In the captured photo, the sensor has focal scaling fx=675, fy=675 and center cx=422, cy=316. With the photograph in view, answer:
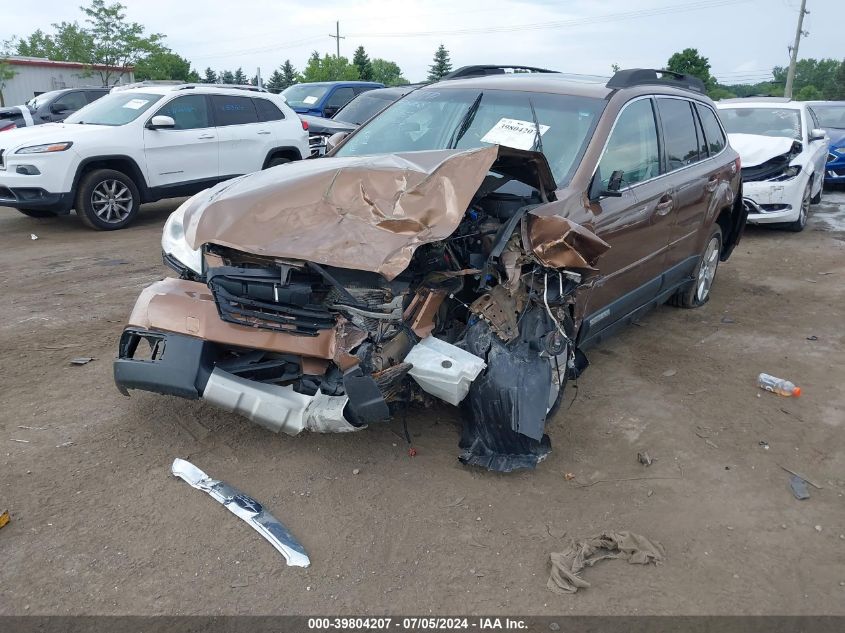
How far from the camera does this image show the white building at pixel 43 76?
36.6 meters

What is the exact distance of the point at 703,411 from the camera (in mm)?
4227

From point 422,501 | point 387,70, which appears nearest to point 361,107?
point 422,501

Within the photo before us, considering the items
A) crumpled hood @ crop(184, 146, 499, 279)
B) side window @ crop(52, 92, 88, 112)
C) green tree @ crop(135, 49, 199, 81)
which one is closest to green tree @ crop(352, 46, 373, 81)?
green tree @ crop(135, 49, 199, 81)

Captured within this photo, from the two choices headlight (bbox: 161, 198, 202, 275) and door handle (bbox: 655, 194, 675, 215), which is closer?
headlight (bbox: 161, 198, 202, 275)

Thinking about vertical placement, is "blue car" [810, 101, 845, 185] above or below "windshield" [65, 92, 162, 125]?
below

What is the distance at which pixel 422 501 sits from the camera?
3.18 metres

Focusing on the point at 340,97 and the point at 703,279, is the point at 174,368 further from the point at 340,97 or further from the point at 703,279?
the point at 340,97

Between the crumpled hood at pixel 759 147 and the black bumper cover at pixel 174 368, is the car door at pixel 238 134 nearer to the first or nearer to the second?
the crumpled hood at pixel 759 147

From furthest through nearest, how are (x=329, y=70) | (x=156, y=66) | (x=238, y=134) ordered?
(x=329, y=70) → (x=156, y=66) → (x=238, y=134)

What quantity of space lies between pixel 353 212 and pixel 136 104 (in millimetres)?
7284

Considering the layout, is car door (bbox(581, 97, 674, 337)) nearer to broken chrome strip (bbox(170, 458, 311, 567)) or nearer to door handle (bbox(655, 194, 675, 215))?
door handle (bbox(655, 194, 675, 215))

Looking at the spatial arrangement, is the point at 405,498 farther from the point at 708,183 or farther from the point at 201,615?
the point at 708,183

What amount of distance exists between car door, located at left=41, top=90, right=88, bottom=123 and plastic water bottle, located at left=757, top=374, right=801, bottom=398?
1529 centimetres

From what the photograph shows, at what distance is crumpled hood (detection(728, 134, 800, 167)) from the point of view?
9227 mm
